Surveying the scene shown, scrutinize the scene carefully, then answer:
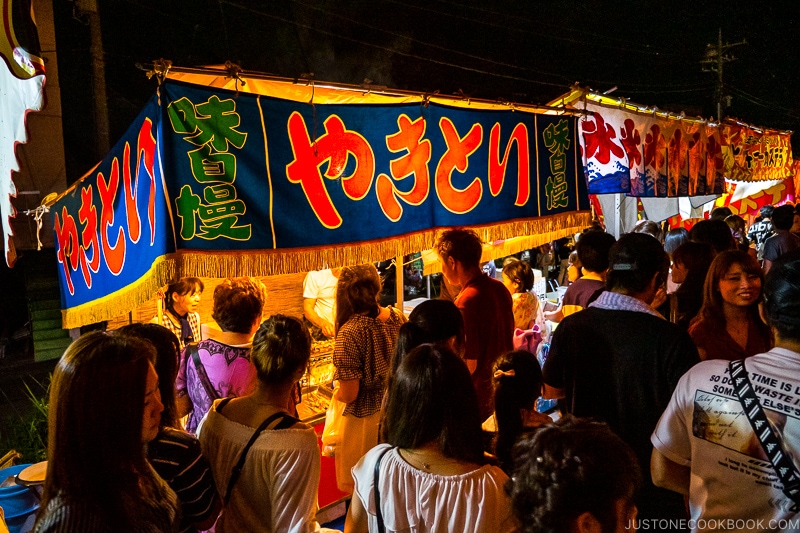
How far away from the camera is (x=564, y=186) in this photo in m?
5.79

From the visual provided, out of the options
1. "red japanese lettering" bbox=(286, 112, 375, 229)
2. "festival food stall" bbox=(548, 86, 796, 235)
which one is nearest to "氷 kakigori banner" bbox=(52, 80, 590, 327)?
"red japanese lettering" bbox=(286, 112, 375, 229)

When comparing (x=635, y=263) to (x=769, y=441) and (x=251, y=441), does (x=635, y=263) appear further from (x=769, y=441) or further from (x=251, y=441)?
(x=251, y=441)

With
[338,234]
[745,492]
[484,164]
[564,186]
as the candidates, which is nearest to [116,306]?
[338,234]

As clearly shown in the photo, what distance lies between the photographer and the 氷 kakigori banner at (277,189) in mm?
3293

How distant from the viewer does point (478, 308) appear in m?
4.19

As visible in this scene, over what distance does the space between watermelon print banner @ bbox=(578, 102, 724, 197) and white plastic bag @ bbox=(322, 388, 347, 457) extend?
164 inches

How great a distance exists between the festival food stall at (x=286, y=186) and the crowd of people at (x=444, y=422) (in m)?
0.39

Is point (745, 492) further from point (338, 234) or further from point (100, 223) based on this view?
point (100, 223)

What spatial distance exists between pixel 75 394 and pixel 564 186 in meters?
5.04

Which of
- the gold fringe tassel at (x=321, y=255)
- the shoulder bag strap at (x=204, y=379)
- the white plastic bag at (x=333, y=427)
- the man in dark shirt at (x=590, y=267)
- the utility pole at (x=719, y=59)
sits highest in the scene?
the utility pole at (x=719, y=59)

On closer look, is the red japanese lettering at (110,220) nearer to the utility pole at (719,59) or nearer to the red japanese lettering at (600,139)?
the red japanese lettering at (600,139)

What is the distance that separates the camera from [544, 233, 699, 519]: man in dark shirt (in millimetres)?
2748

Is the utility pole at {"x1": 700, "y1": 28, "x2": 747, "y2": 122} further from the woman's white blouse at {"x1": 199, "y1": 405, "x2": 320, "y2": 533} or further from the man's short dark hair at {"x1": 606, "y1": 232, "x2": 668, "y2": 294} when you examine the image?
the woman's white blouse at {"x1": 199, "y1": 405, "x2": 320, "y2": 533}

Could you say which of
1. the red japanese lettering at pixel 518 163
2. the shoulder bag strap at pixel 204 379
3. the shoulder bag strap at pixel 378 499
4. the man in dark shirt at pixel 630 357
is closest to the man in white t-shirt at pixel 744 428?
the man in dark shirt at pixel 630 357
